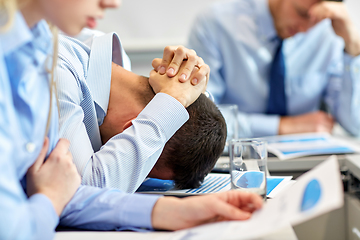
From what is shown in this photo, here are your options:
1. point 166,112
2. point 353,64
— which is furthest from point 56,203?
point 353,64

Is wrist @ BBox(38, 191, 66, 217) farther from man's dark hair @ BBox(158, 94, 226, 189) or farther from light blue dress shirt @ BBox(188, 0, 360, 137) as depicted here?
light blue dress shirt @ BBox(188, 0, 360, 137)

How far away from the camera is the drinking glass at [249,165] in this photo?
727 mm

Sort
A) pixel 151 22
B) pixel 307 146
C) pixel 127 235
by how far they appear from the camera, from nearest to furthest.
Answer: pixel 127 235, pixel 307 146, pixel 151 22

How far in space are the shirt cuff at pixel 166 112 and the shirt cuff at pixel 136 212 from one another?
8.7 inches

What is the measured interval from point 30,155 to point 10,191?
82 mm

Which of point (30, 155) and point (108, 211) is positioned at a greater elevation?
point (30, 155)

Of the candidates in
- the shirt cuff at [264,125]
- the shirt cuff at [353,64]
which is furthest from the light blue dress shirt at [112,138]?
the shirt cuff at [353,64]

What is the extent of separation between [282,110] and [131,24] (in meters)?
1.18

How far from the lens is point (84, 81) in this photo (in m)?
0.80

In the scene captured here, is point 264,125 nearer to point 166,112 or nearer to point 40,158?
point 166,112

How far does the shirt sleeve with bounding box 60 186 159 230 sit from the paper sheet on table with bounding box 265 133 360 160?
28.8 inches

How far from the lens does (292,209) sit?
0.42 metres

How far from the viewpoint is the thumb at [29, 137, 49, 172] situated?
524 millimetres

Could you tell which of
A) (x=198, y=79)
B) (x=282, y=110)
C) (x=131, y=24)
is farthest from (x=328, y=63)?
(x=198, y=79)
